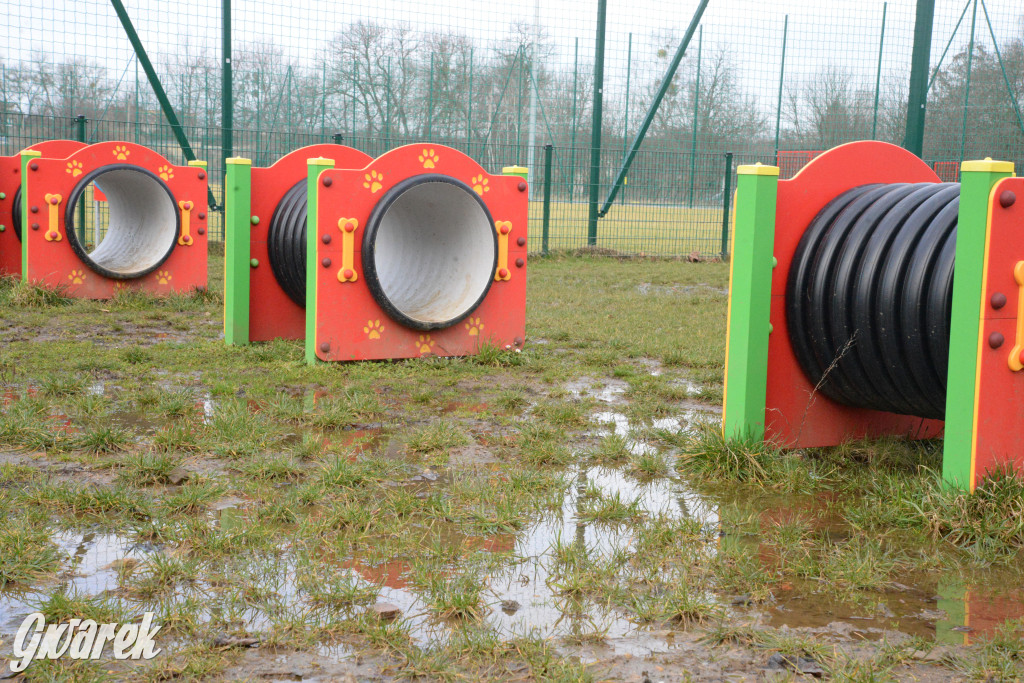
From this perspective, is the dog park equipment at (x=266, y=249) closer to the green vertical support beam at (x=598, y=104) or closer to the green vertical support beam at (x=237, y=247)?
the green vertical support beam at (x=237, y=247)

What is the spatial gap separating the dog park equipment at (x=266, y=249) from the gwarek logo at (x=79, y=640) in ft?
14.2

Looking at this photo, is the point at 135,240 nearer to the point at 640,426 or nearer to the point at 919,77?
the point at 640,426

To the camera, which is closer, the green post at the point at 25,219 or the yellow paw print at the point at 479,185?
the yellow paw print at the point at 479,185

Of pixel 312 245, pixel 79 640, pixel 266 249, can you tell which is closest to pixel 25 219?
pixel 266 249

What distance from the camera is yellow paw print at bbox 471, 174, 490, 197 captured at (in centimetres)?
653

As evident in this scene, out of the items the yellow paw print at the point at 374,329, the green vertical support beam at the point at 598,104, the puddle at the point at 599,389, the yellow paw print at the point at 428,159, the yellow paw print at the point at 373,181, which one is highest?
the green vertical support beam at the point at 598,104

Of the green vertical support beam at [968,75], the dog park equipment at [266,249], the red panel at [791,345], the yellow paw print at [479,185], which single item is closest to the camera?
the red panel at [791,345]

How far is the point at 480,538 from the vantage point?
10.6ft

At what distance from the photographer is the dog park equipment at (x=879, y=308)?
132 inches

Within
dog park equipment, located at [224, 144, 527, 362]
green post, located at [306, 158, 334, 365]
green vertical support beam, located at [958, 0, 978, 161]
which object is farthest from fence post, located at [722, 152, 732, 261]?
green post, located at [306, 158, 334, 365]

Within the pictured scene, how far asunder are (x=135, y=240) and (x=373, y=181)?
5.32 meters

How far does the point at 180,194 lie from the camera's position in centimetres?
952

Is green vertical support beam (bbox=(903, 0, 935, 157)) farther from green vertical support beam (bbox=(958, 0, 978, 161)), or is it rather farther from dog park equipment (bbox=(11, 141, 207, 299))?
dog park equipment (bbox=(11, 141, 207, 299))

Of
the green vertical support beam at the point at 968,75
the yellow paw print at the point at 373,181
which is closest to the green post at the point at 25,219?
the yellow paw print at the point at 373,181
